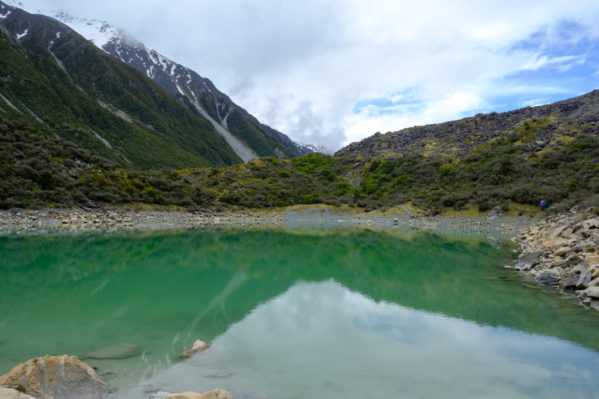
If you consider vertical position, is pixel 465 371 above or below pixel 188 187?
below

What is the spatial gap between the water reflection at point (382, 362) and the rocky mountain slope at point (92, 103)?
79679 mm

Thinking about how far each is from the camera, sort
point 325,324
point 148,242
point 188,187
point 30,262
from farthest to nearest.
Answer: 1. point 188,187
2. point 148,242
3. point 30,262
4. point 325,324

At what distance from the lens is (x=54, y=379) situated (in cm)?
484

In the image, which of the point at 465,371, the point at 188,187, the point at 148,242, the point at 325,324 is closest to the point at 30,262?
the point at 148,242

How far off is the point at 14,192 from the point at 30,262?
2247 cm

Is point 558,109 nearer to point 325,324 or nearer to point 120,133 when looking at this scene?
point 325,324

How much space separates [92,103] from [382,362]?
5650 inches

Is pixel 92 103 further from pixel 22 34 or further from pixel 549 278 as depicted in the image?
pixel 549 278

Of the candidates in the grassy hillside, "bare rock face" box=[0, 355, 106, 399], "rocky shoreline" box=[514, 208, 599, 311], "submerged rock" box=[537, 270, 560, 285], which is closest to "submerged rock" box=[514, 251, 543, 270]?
"rocky shoreline" box=[514, 208, 599, 311]

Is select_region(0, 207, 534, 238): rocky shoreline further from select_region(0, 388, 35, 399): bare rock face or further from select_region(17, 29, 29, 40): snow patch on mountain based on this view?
select_region(17, 29, 29, 40): snow patch on mountain

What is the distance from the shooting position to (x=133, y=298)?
1136 cm

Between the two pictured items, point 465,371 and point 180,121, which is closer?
point 465,371

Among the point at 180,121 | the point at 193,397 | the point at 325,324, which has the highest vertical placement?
the point at 180,121

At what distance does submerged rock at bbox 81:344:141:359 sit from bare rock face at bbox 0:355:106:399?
1.49m
